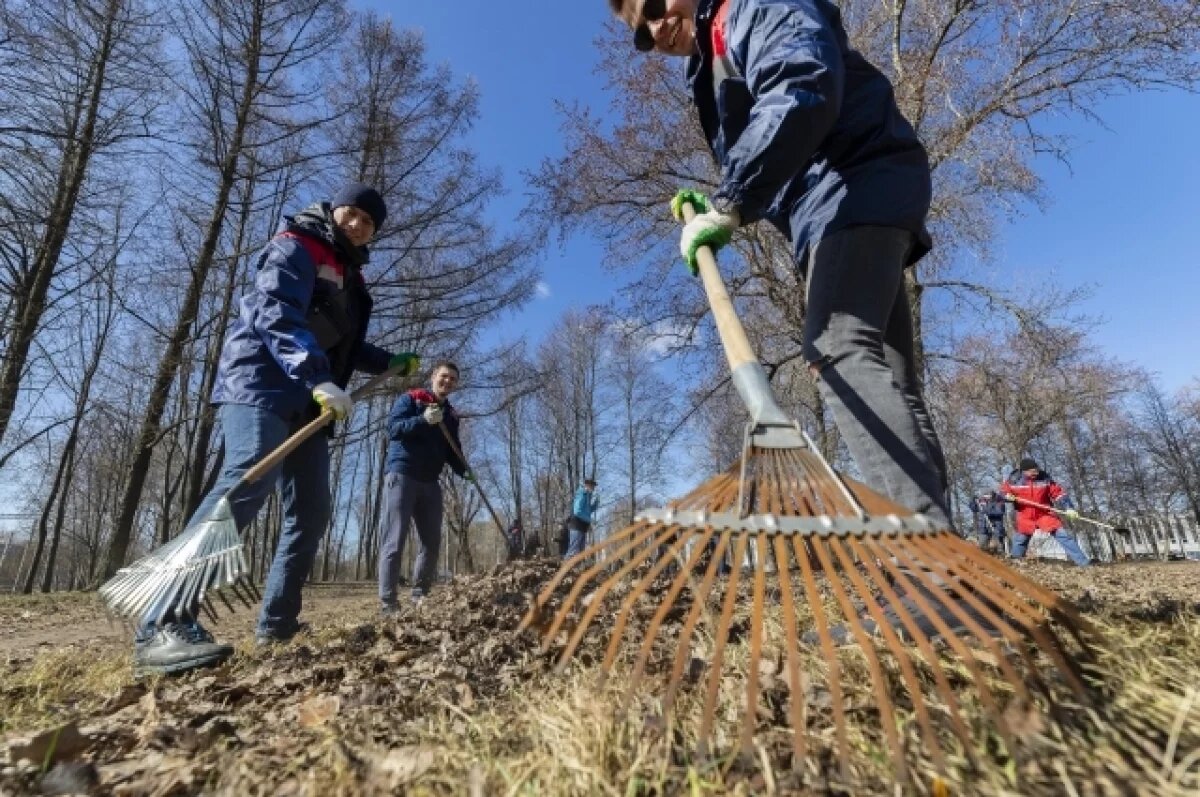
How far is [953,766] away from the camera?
92 cm

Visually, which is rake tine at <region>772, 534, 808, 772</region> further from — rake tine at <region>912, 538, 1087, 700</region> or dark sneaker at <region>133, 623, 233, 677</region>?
dark sneaker at <region>133, 623, 233, 677</region>

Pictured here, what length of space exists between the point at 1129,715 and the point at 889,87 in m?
1.88

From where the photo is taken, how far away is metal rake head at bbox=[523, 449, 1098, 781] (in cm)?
87

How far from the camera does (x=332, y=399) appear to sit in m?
2.76

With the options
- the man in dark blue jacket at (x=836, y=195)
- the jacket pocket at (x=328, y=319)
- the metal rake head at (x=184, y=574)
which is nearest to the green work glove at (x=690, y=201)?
the man in dark blue jacket at (x=836, y=195)

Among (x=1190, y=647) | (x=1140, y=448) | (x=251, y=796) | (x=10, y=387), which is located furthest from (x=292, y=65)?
(x=1140, y=448)

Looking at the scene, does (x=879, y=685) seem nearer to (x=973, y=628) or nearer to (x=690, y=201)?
(x=973, y=628)

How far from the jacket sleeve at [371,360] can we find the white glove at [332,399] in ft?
3.93

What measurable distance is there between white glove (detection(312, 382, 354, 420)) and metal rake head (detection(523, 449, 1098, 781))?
75.3 inches

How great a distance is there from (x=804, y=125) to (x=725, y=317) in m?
0.63

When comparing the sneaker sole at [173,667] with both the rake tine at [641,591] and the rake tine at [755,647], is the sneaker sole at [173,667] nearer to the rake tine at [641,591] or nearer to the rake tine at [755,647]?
the rake tine at [641,591]

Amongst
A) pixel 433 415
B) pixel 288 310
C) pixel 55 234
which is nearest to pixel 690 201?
pixel 288 310

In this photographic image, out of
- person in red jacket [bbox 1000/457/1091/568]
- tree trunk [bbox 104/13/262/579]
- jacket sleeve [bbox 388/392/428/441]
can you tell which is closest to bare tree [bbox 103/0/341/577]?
tree trunk [bbox 104/13/262/579]

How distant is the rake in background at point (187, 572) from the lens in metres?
2.31
